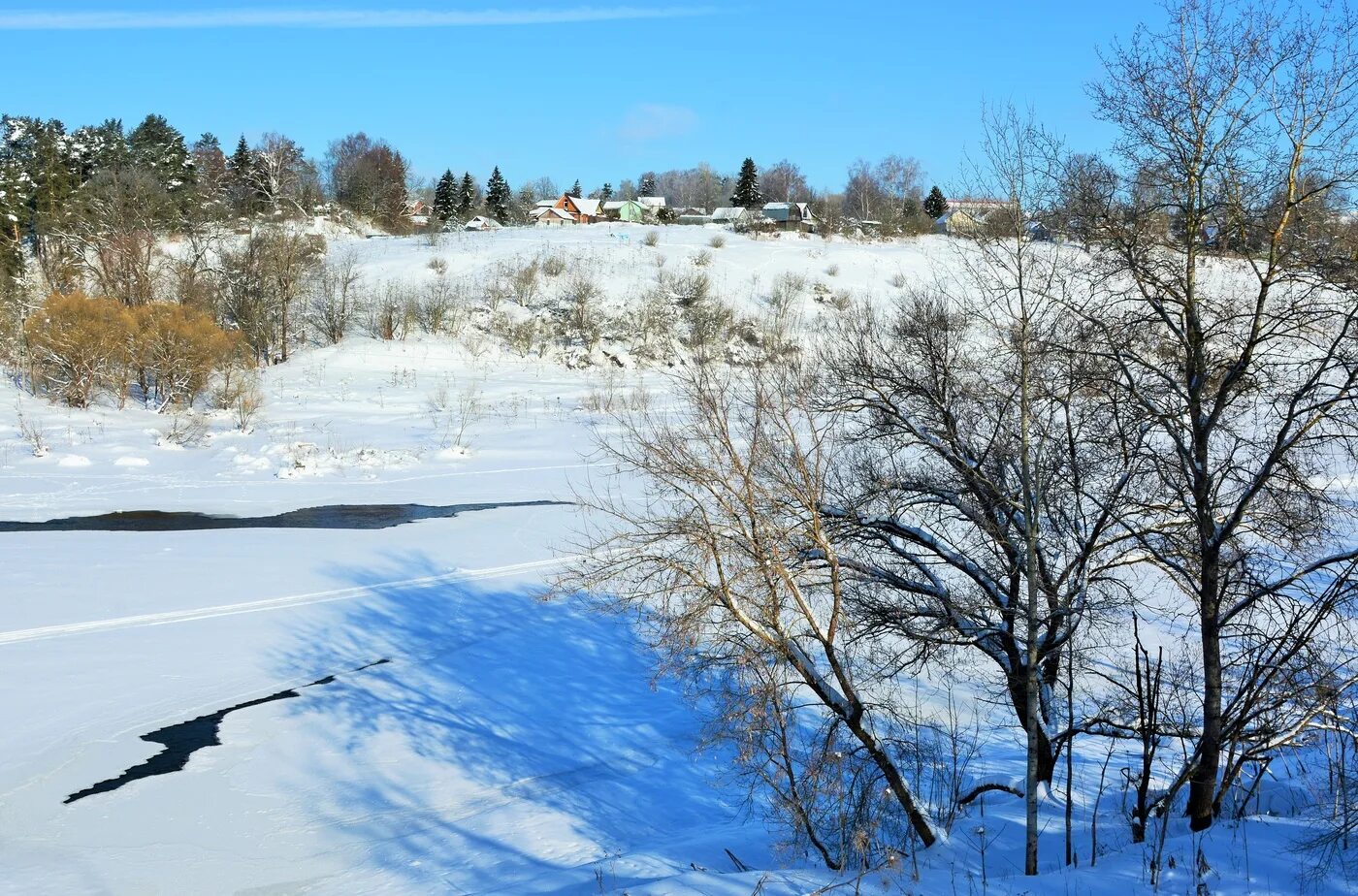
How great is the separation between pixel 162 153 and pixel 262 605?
4735 centimetres

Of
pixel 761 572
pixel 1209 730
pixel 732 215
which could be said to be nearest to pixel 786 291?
pixel 732 215

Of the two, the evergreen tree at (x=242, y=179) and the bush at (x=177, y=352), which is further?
the evergreen tree at (x=242, y=179)

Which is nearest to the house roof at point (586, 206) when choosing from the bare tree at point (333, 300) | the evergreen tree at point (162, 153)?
the evergreen tree at point (162, 153)

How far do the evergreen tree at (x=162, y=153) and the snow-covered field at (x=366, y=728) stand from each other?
31.2m

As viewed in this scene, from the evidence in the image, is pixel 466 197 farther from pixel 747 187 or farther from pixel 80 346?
pixel 80 346

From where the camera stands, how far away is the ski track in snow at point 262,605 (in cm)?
1288

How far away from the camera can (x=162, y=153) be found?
5188 cm

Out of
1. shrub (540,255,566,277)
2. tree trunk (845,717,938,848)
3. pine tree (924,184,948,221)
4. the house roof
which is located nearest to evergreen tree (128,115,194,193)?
shrub (540,255,566,277)

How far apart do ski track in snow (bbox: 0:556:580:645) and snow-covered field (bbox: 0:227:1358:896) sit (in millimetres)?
65

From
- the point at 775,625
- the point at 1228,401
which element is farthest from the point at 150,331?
the point at 1228,401

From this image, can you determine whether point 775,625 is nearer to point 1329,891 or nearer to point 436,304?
point 1329,891

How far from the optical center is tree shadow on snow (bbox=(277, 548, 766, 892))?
8.83 m

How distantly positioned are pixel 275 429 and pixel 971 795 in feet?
75.3

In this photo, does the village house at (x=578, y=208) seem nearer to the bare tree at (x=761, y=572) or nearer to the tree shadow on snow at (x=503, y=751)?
the tree shadow on snow at (x=503, y=751)
